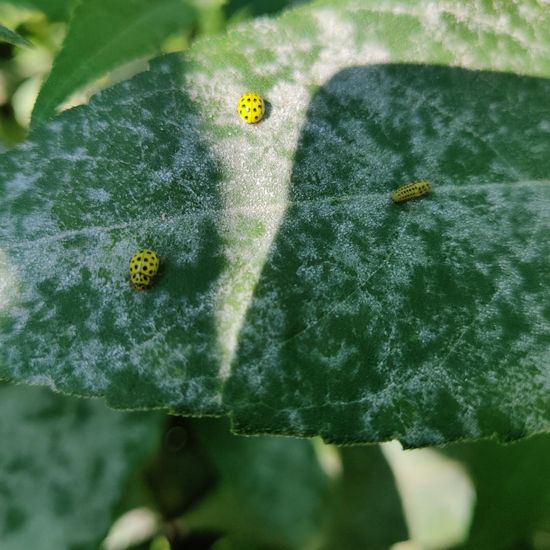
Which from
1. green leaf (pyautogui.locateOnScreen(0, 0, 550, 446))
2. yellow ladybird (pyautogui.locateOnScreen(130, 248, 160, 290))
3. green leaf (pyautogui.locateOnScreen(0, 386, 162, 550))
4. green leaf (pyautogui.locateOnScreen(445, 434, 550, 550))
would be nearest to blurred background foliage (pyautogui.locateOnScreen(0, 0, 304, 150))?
green leaf (pyautogui.locateOnScreen(0, 0, 550, 446))

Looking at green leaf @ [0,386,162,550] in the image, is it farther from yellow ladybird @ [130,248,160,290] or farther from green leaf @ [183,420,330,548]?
yellow ladybird @ [130,248,160,290]

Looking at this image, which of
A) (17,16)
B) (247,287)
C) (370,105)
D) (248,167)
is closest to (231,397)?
(247,287)

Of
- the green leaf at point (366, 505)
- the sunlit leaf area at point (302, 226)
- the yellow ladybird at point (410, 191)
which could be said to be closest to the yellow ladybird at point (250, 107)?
the sunlit leaf area at point (302, 226)

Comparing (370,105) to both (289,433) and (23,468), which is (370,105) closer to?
(289,433)

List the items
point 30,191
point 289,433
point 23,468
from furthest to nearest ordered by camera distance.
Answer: point 23,468, point 30,191, point 289,433

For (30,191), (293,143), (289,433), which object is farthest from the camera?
(293,143)

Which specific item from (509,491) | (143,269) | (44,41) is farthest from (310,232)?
(44,41)
